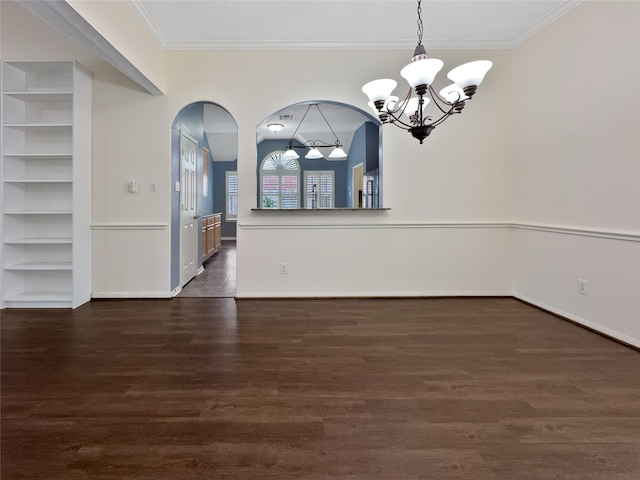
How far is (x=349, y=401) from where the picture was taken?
1.88m

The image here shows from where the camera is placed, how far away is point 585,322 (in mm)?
3059

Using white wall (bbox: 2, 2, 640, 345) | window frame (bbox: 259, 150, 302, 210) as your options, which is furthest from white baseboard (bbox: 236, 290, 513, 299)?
window frame (bbox: 259, 150, 302, 210)

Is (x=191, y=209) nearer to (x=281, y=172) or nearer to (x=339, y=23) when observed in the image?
(x=339, y=23)

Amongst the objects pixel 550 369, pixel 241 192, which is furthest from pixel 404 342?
pixel 241 192

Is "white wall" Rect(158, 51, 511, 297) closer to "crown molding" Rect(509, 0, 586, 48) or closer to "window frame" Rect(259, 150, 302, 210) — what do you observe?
"crown molding" Rect(509, 0, 586, 48)

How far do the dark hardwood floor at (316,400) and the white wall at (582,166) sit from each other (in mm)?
413

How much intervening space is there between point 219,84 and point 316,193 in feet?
21.5

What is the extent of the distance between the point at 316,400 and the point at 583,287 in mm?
2631

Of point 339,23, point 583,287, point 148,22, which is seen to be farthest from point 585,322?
point 148,22

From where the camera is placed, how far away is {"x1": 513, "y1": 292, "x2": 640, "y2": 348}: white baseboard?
8.74 feet

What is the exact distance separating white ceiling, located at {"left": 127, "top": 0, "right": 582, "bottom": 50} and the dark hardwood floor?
280 cm

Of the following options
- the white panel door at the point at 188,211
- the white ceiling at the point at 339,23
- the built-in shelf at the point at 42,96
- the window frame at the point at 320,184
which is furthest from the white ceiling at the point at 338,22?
the window frame at the point at 320,184

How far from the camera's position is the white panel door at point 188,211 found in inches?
177

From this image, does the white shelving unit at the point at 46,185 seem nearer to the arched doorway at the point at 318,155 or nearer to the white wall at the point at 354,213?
the white wall at the point at 354,213
